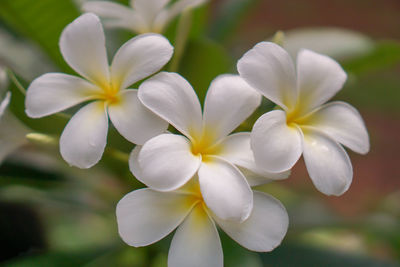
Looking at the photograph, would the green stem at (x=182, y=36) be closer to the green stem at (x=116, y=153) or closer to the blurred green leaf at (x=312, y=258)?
the green stem at (x=116, y=153)

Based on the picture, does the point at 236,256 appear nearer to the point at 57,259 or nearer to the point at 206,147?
the point at 206,147

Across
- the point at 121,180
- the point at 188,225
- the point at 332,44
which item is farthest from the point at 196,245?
the point at 332,44

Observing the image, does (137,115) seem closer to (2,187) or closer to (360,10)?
(2,187)

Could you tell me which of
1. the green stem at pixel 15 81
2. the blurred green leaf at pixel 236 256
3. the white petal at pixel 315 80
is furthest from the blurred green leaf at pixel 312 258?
the green stem at pixel 15 81

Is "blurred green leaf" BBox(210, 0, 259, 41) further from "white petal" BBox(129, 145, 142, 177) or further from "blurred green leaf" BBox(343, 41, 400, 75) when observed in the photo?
"white petal" BBox(129, 145, 142, 177)

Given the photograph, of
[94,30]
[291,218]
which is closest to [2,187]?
[94,30]

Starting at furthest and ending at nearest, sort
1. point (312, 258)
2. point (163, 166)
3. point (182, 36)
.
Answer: point (312, 258) → point (182, 36) → point (163, 166)
